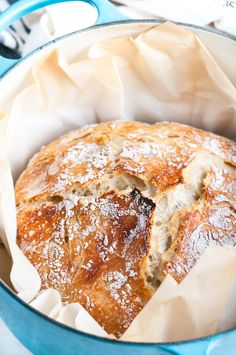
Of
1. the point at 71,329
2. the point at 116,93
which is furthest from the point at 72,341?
the point at 116,93

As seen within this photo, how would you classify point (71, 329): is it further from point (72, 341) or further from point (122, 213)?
point (122, 213)

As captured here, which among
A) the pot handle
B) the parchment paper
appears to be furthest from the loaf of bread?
the pot handle

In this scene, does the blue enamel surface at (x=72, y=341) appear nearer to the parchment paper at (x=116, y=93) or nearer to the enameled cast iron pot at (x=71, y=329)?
the enameled cast iron pot at (x=71, y=329)

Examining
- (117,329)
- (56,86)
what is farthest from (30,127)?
(117,329)

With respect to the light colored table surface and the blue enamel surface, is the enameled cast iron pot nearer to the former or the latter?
the blue enamel surface

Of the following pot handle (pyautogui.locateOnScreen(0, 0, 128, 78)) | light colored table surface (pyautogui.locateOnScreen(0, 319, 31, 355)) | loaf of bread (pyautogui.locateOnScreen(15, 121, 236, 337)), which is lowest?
light colored table surface (pyautogui.locateOnScreen(0, 319, 31, 355))

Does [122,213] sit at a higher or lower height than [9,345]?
higher
